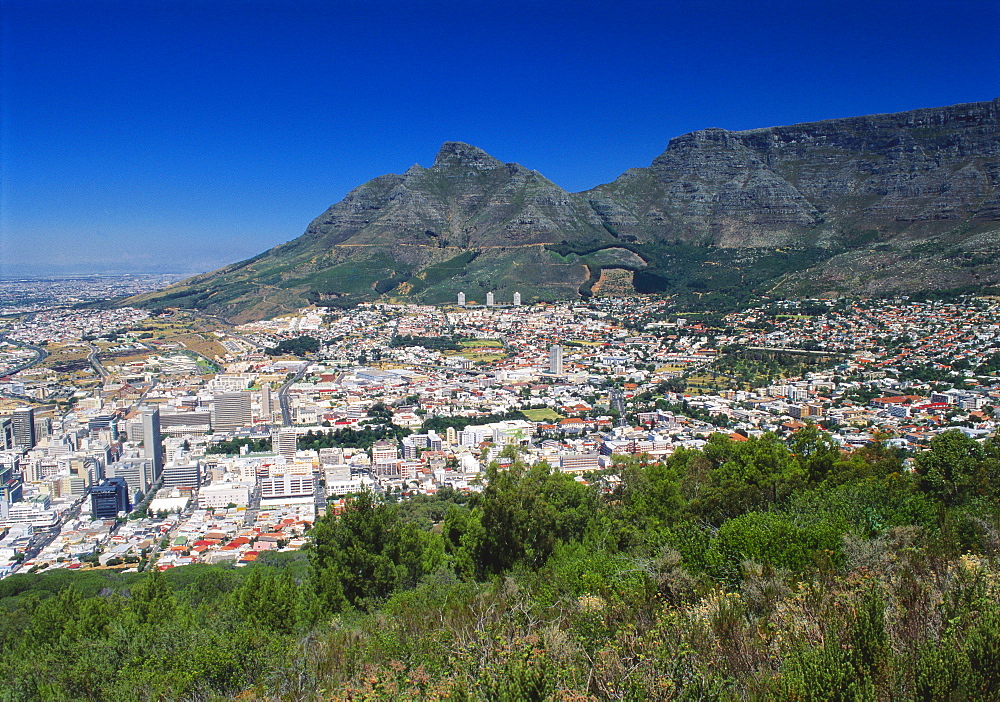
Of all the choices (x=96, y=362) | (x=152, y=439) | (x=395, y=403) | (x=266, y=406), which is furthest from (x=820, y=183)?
(x=152, y=439)

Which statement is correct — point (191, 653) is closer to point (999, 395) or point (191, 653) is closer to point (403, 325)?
point (999, 395)

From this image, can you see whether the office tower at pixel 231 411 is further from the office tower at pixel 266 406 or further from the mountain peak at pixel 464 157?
the mountain peak at pixel 464 157

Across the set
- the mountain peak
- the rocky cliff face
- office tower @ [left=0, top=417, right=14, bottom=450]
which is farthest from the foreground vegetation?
the mountain peak

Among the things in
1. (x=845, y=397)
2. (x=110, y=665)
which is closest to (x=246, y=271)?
(x=845, y=397)

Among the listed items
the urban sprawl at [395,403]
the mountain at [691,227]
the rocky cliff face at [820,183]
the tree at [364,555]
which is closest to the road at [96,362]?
the urban sprawl at [395,403]

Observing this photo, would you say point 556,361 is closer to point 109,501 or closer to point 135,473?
point 135,473

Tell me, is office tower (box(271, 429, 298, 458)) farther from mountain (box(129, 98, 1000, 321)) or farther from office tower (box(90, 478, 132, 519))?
mountain (box(129, 98, 1000, 321))
